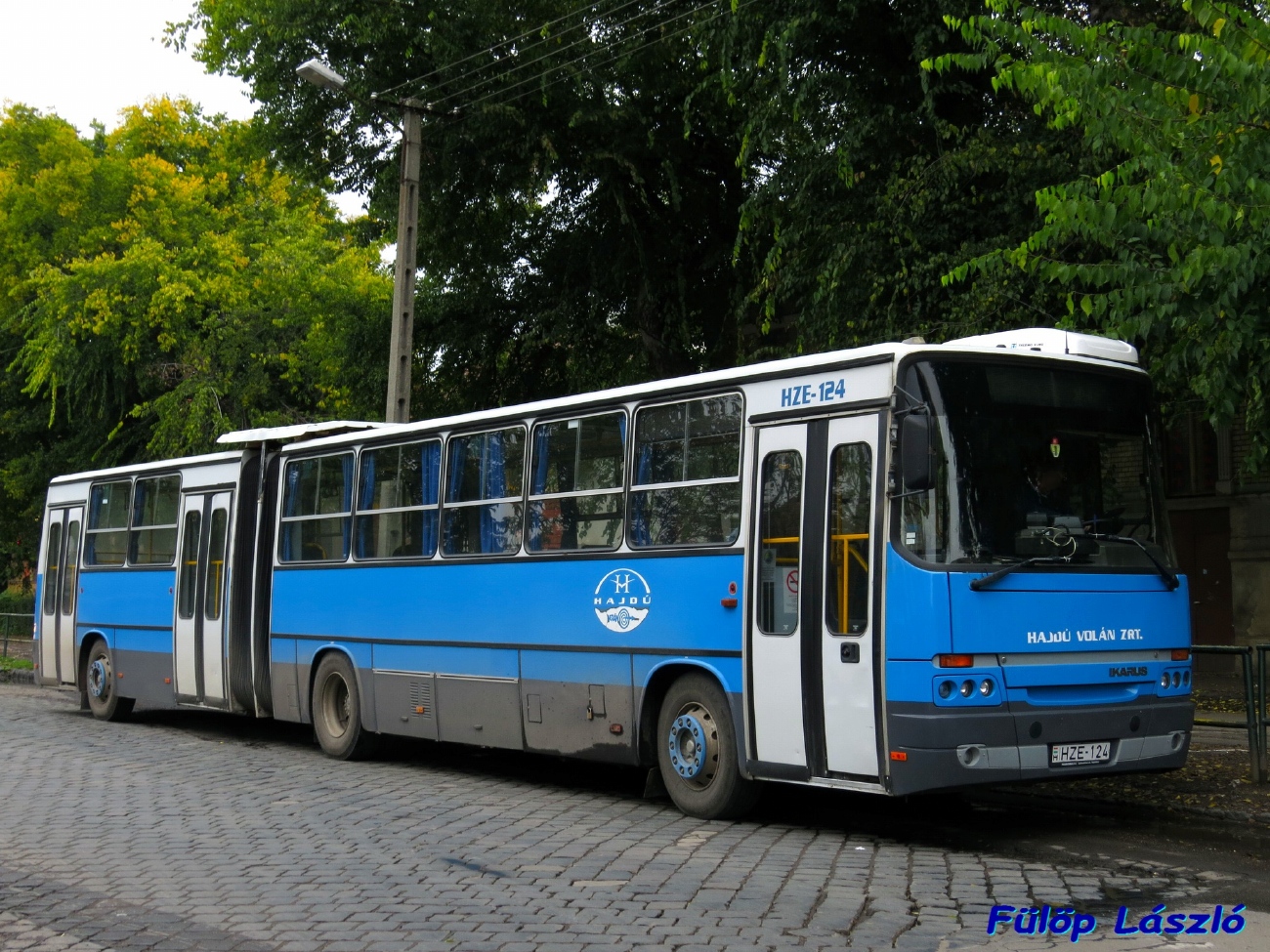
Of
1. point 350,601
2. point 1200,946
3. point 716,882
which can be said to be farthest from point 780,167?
point 1200,946

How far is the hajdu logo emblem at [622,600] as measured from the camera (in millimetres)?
10945

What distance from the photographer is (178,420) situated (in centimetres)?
2950

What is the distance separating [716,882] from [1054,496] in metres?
3.27

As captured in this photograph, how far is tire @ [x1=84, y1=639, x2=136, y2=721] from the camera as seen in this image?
1901 centimetres

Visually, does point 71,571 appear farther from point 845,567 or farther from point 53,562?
point 845,567

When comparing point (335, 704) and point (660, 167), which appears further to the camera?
point (660, 167)

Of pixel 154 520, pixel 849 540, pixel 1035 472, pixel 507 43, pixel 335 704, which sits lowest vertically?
pixel 335 704

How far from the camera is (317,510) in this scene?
15352 millimetres

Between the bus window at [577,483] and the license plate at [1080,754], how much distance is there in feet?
12.1

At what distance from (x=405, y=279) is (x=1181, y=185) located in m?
13.2

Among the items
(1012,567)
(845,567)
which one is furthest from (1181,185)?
(845,567)

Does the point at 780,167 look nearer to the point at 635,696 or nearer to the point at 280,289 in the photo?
the point at 635,696

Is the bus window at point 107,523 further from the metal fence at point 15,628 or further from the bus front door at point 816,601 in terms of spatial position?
the metal fence at point 15,628

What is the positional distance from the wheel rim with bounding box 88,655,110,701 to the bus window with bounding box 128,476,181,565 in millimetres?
1481
